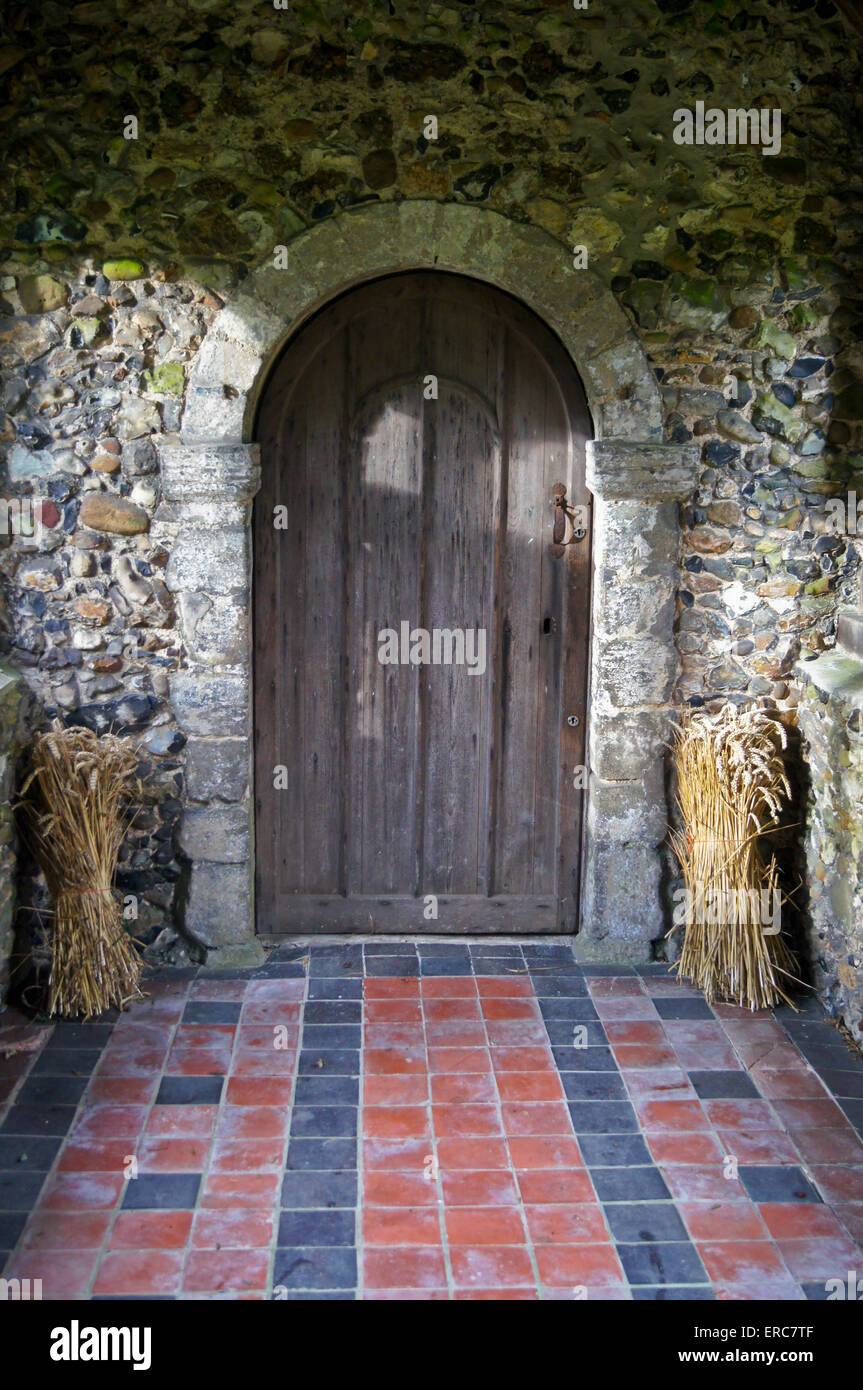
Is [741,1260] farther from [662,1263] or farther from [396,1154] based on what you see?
[396,1154]

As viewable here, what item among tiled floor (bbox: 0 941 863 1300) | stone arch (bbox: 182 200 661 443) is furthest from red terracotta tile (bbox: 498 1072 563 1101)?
stone arch (bbox: 182 200 661 443)

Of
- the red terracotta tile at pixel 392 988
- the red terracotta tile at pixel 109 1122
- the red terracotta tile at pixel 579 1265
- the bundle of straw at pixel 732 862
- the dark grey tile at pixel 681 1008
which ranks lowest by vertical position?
the red terracotta tile at pixel 579 1265

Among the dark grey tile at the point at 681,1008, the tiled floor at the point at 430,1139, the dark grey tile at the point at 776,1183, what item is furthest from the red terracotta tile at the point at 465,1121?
the dark grey tile at the point at 681,1008

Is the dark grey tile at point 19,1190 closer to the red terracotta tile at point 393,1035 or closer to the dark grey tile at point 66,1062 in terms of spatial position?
the dark grey tile at point 66,1062

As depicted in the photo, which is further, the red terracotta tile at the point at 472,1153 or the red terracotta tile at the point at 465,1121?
the red terracotta tile at the point at 465,1121

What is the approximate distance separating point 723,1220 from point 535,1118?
622 millimetres

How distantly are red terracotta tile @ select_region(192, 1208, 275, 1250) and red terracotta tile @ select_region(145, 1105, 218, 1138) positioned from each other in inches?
14.5

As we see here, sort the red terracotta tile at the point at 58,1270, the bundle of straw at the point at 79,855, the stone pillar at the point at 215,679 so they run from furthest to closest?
the stone pillar at the point at 215,679 → the bundle of straw at the point at 79,855 → the red terracotta tile at the point at 58,1270

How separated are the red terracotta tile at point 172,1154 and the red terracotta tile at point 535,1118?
0.85 m

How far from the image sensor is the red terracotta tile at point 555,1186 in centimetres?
327

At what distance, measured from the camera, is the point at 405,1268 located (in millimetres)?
2992

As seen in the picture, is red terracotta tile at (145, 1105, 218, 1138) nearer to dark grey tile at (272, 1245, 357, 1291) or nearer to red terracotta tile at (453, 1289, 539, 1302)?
dark grey tile at (272, 1245, 357, 1291)

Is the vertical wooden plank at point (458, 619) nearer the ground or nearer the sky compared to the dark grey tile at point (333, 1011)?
nearer the sky

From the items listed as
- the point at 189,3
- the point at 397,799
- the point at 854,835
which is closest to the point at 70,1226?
the point at 397,799
